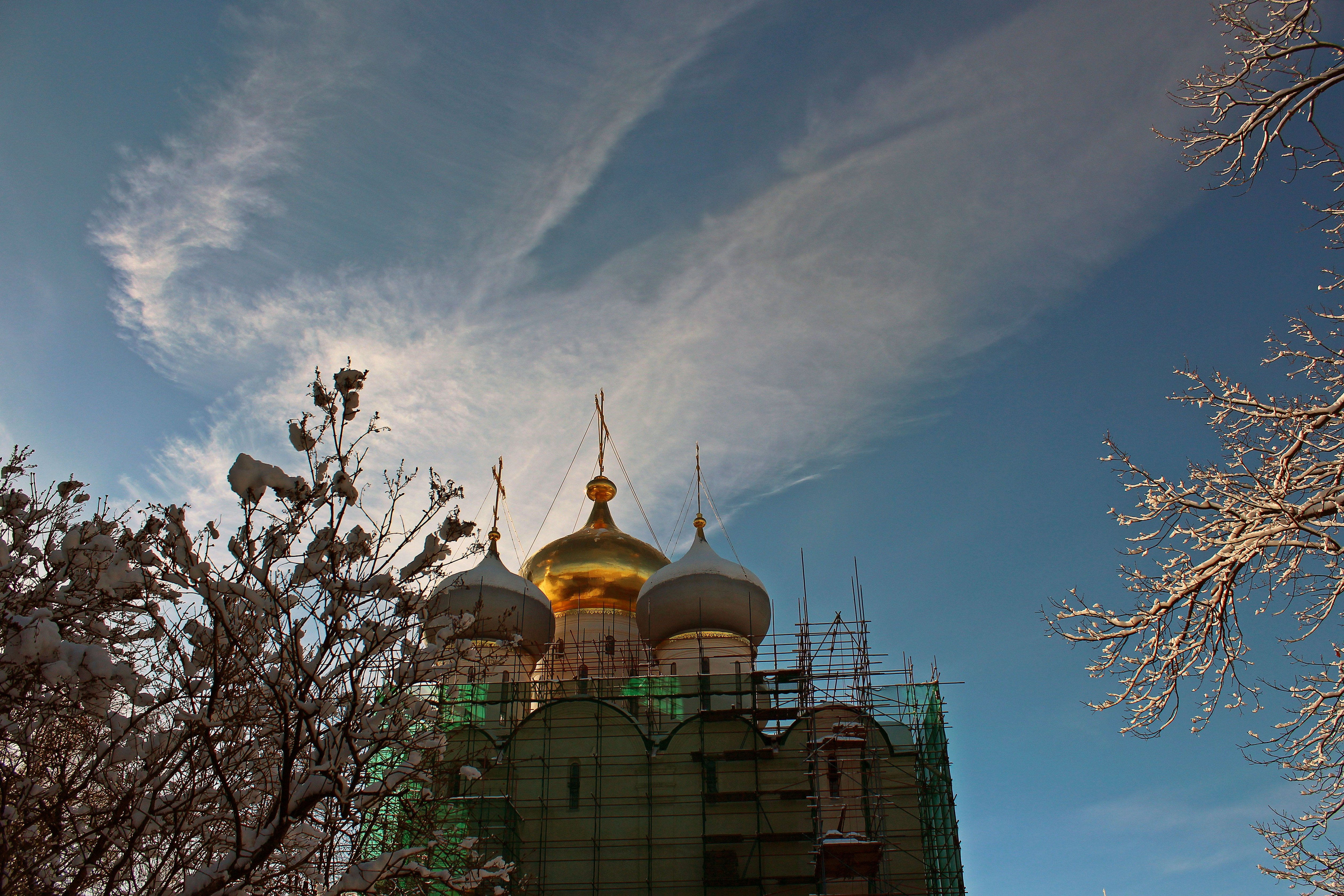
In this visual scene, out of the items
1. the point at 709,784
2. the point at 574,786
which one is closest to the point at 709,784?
the point at 709,784

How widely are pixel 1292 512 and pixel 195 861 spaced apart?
20.2ft

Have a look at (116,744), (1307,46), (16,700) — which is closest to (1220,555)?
(1307,46)

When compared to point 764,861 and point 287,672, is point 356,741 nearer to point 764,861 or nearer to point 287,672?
point 287,672

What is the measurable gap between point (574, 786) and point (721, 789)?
2156 millimetres

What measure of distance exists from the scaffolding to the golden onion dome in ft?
16.5

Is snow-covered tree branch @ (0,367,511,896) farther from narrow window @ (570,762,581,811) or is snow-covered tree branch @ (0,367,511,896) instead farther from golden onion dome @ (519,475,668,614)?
golden onion dome @ (519,475,668,614)

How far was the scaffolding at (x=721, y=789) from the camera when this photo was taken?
14.3 metres

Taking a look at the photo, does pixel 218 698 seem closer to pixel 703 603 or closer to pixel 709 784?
pixel 709 784

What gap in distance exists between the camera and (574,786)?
15.6 m

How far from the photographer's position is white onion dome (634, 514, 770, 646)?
19109 millimetres

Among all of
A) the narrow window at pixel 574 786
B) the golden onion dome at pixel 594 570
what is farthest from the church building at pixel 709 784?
the golden onion dome at pixel 594 570

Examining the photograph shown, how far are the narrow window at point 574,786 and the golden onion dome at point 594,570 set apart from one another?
18.2ft

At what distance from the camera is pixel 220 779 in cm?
443

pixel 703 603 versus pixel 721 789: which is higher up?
pixel 703 603
